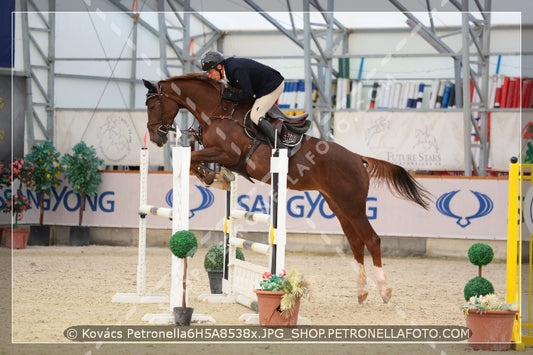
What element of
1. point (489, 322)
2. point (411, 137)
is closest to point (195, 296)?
point (489, 322)

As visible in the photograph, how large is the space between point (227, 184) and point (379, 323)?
1.81 m

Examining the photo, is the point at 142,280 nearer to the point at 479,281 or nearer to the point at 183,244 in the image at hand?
the point at 183,244

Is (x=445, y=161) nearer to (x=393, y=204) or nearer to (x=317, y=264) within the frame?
(x=393, y=204)

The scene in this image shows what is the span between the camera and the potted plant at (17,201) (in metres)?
11.7

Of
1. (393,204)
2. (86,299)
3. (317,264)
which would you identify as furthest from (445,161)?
(86,299)

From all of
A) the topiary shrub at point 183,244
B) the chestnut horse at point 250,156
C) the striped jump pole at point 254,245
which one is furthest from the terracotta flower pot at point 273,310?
the chestnut horse at point 250,156

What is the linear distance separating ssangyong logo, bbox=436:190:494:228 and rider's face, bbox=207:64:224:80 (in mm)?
5828

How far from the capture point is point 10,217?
12531mm

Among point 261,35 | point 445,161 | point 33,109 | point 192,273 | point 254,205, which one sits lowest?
point 192,273

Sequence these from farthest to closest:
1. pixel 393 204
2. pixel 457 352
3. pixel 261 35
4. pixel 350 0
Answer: pixel 261 35 → pixel 350 0 → pixel 393 204 → pixel 457 352

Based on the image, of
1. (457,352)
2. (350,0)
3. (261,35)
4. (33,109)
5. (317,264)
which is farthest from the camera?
(261,35)

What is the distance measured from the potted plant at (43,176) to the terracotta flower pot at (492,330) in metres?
8.83

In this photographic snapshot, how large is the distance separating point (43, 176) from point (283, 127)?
22.0ft

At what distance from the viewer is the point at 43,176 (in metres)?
12.2
